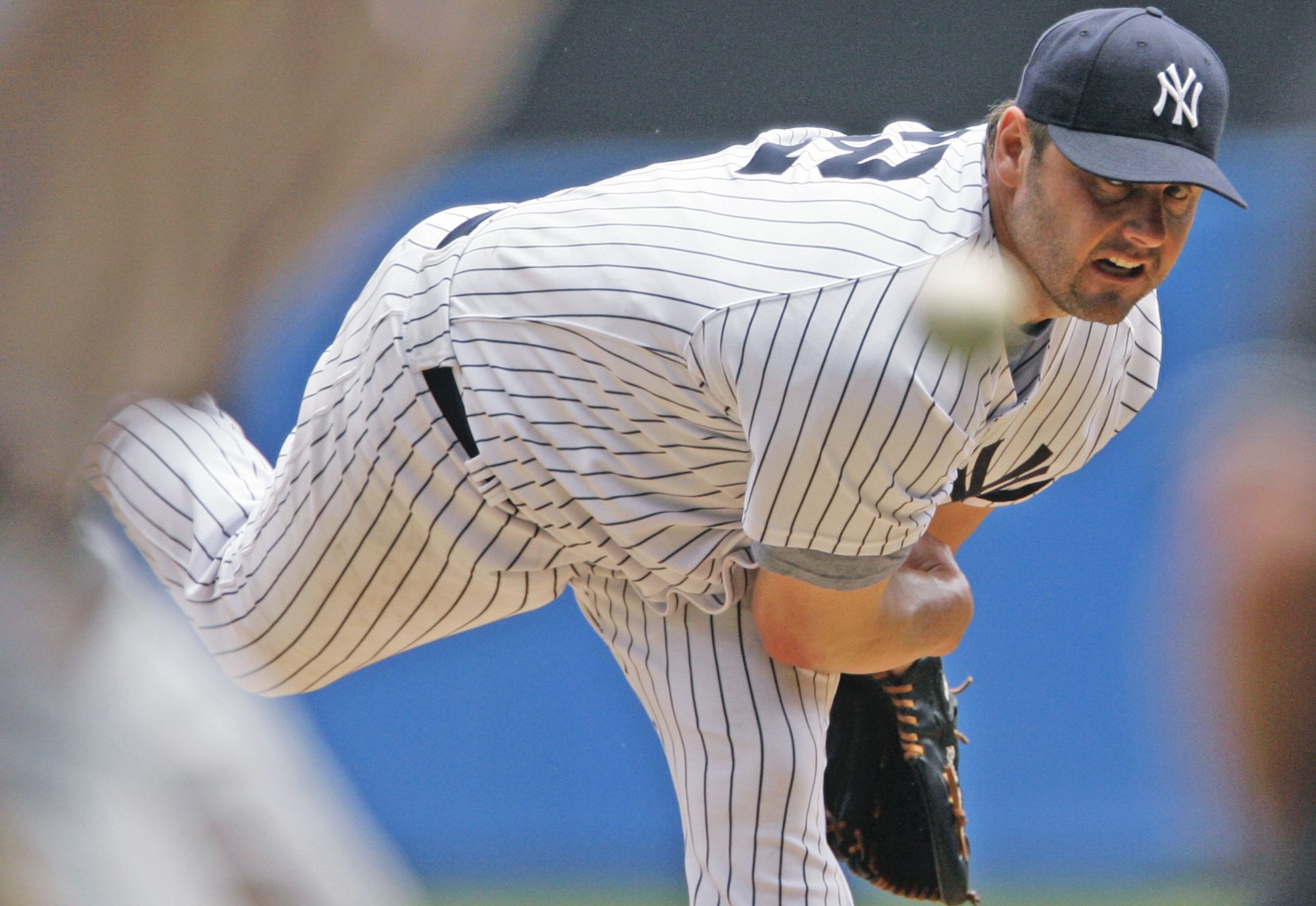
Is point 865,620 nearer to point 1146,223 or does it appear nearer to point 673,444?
point 673,444

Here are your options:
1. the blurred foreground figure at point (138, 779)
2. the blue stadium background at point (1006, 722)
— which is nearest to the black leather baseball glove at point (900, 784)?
the blue stadium background at point (1006, 722)

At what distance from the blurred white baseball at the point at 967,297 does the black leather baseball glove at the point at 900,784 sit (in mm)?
405

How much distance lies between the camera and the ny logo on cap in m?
0.79

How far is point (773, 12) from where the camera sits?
1577 mm

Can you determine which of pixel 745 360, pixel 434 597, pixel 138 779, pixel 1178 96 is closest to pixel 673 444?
pixel 745 360

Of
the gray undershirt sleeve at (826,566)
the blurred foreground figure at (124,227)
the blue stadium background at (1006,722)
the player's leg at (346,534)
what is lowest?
the blue stadium background at (1006,722)

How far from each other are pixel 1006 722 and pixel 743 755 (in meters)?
0.82

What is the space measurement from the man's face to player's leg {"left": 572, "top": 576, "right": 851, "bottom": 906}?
299 mm

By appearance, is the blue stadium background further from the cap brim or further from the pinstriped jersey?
the cap brim

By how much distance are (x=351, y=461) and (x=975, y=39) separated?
93cm

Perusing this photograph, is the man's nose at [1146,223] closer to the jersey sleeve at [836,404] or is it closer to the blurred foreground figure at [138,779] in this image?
the jersey sleeve at [836,404]

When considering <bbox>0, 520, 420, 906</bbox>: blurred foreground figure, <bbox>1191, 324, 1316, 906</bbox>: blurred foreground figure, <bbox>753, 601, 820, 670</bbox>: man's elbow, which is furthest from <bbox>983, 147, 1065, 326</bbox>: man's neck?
<bbox>0, 520, 420, 906</bbox>: blurred foreground figure

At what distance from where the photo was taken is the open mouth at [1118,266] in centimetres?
80

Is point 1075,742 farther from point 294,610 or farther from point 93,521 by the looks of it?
point 93,521
